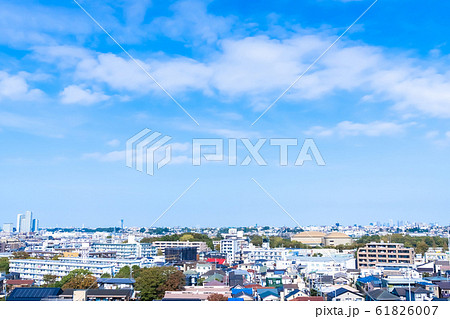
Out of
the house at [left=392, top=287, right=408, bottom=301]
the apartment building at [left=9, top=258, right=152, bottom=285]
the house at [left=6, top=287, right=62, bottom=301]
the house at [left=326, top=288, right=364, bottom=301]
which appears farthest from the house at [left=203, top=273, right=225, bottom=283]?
the apartment building at [left=9, top=258, right=152, bottom=285]

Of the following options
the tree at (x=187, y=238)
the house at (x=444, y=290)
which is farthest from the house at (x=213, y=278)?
the tree at (x=187, y=238)

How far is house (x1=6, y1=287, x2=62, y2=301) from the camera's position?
3.84 metres

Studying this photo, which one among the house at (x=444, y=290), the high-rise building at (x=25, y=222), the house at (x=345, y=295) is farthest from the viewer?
the high-rise building at (x=25, y=222)

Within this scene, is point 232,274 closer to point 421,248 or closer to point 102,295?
point 102,295

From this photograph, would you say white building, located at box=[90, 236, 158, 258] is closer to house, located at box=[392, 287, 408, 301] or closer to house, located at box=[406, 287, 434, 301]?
house, located at box=[392, 287, 408, 301]

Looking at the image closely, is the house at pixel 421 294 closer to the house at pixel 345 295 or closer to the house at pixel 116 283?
the house at pixel 345 295

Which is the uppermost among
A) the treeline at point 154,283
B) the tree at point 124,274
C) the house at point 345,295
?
the treeline at point 154,283

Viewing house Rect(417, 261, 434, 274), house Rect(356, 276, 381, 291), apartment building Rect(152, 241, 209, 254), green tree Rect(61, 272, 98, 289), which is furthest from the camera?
apartment building Rect(152, 241, 209, 254)

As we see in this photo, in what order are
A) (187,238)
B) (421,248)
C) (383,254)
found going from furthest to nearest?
1. (187,238)
2. (421,248)
3. (383,254)

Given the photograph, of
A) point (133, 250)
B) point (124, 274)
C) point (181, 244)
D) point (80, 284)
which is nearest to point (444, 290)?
point (80, 284)

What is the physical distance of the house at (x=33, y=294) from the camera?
12.6 ft

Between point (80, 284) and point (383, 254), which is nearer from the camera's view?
point (80, 284)

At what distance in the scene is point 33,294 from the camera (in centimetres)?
394

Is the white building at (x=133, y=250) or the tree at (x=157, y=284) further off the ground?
the tree at (x=157, y=284)
